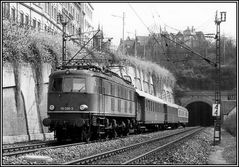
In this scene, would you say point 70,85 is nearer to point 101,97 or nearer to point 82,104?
point 82,104

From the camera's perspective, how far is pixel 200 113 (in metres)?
92.3

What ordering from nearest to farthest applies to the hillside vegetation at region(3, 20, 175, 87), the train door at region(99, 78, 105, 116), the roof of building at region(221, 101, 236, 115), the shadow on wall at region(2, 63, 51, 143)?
the train door at region(99, 78, 105, 116), the shadow on wall at region(2, 63, 51, 143), the hillside vegetation at region(3, 20, 175, 87), the roof of building at region(221, 101, 236, 115)

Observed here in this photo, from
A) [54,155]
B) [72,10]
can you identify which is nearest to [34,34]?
[54,155]

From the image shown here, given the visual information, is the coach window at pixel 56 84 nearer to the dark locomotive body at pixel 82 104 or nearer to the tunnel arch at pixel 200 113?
the dark locomotive body at pixel 82 104

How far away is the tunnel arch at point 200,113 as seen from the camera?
90750mm

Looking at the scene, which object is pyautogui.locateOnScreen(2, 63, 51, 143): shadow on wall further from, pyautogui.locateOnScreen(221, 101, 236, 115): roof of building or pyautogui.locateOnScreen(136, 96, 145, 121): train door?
pyautogui.locateOnScreen(221, 101, 236, 115): roof of building

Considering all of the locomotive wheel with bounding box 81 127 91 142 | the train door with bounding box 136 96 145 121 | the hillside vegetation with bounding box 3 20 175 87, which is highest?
the hillside vegetation with bounding box 3 20 175 87

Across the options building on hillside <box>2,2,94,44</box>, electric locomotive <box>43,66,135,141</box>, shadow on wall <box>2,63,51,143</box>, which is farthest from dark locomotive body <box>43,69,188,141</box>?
building on hillside <box>2,2,94,44</box>

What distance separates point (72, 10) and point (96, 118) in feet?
164

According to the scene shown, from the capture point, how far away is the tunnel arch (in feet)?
298

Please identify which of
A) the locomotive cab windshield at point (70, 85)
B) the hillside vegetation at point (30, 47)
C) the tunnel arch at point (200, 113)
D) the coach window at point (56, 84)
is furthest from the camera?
the tunnel arch at point (200, 113)

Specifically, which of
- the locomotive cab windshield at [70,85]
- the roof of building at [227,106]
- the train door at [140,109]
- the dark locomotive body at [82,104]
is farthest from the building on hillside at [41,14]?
the roof of building at [227,106]

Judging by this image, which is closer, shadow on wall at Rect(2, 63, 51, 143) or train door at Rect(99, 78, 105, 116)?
train door at Rect(99, 78, 105, 116)

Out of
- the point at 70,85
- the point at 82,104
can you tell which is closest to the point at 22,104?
the point at 70,85
